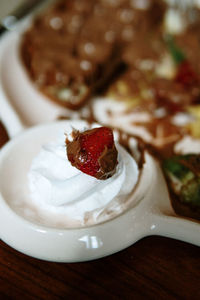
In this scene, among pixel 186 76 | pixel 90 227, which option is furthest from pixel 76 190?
pixel 186 76

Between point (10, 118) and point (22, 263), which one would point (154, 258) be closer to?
point (22, 263)

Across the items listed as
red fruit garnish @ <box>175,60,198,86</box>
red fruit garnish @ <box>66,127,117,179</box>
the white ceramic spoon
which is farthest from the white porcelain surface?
red fruit garnish @ <box>175,60,198,86</box>

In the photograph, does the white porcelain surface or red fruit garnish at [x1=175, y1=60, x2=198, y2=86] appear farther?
red fruit garnish at [x1=175, y1=60, x2=198, y2=86]

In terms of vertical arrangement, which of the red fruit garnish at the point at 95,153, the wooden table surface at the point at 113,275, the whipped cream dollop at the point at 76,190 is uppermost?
the red fruit garnish at the point at 95,153

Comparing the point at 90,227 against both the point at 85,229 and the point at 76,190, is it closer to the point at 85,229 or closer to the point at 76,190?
the point at 85,229

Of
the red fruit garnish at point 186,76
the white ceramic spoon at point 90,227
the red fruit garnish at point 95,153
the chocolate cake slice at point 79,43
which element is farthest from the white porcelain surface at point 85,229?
the red fruit garnish at point 186,76

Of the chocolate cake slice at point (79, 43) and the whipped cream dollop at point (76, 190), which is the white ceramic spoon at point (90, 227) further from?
the chocolate cake slice at point (79, 43)

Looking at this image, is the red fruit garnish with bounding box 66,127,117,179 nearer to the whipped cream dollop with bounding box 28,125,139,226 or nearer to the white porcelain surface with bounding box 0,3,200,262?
the whipped cream dollop with bounding box 28,125,139,226
